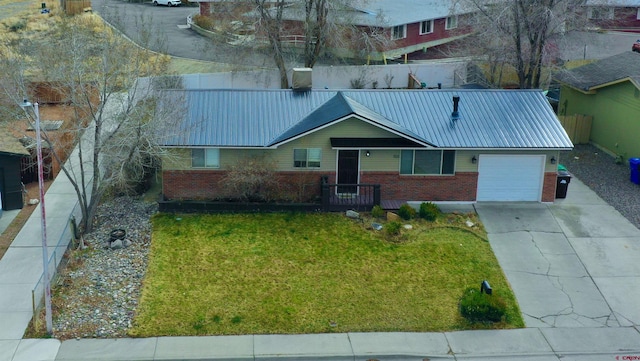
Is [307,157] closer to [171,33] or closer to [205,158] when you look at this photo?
[205,158]

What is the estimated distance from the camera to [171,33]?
53875mm

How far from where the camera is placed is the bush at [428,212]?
1005 inches

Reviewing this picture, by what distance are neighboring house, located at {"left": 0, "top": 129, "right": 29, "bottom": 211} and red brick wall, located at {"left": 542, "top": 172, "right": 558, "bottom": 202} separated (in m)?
18.4

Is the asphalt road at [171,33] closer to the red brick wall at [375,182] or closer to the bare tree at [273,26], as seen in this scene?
the bare tree at [273,26]

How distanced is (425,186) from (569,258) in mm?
5769

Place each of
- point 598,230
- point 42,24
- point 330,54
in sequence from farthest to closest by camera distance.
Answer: point 42,24 < point 330,54 < point 598,230

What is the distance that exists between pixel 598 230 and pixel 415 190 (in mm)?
6309

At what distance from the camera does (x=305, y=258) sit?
2272cm

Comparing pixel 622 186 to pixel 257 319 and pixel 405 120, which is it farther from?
pixel 257 319

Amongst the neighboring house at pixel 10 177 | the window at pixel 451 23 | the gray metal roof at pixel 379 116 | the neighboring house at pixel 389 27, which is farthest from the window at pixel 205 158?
the window at pixel 451 23

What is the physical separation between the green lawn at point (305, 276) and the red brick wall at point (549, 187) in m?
4.02

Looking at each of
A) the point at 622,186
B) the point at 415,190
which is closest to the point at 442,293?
the point at 415,190

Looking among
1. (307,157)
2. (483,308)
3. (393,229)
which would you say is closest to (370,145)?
(307,157)

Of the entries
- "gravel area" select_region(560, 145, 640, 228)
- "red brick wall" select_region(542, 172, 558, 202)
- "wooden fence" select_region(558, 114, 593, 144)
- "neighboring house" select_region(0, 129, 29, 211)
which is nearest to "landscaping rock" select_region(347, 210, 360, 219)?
"red brick wall" select_region(542, 172, 558, 202)
